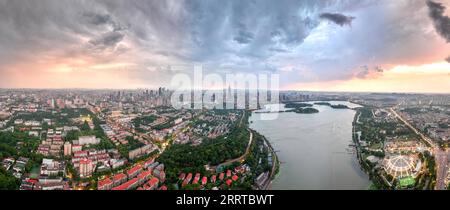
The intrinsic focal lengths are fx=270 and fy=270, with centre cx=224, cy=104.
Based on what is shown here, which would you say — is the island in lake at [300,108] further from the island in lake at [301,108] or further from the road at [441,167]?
the road at [441,167]

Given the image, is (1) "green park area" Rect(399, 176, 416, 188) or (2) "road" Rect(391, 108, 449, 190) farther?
(1) "green park area" Rect(399, 176, 416, 188)

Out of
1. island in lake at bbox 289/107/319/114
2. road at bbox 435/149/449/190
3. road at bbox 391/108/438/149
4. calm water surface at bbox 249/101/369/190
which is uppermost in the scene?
road at bbox 391/108/438/149

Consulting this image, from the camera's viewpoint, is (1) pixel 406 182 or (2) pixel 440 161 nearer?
(1) pixel 406 182

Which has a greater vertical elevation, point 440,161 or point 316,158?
point 440,161

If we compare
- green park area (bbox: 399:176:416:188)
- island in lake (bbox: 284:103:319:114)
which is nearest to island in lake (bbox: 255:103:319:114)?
island in lake (bbox: 284:103:319:114)

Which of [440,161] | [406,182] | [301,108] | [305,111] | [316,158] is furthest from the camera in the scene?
[301,108]

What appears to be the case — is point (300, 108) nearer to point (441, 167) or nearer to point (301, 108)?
point (301, 108)

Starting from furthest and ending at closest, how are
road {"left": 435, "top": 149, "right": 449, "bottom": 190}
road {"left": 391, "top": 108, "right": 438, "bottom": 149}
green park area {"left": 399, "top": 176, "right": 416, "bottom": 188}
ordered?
road {"left": 391, "top": 108, "right": 438, "bottom": 149}, green park area {"left": 399, "top": 176, "right": 416, "bottom": 188}, road {"left": 435, "top": 149, "right": 449, "bottom": 190}

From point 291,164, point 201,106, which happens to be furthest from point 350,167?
point 201,106

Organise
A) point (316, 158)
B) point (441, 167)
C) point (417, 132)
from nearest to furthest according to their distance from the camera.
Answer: point (441, 167)
point (316, 158)
point (417, 132)

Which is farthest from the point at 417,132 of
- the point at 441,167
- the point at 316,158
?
the point at 316,158

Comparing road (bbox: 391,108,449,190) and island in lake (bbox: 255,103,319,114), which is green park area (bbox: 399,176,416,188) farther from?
island in lake (bbox: 255,103,319,114)
